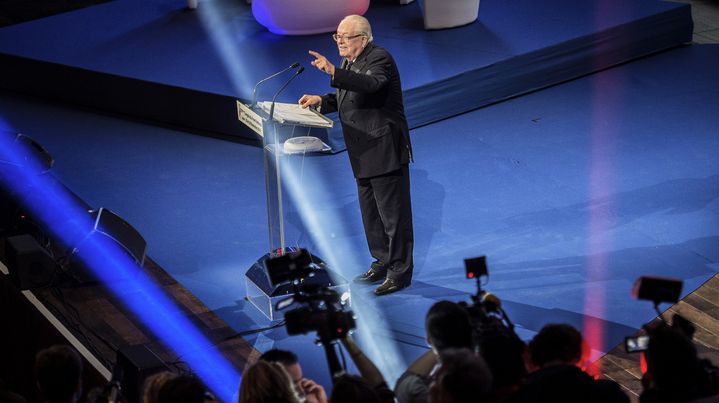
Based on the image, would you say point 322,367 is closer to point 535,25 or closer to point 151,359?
point 151,359

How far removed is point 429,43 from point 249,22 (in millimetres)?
1878

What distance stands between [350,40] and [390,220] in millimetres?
958

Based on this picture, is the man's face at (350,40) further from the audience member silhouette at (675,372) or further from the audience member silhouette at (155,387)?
the audience member silhouette at (675,372)

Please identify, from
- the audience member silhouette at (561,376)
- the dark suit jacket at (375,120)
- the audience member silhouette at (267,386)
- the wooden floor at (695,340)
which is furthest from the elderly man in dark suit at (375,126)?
the audience member silhouette at (267,386)

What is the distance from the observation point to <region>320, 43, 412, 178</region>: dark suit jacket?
5.08m

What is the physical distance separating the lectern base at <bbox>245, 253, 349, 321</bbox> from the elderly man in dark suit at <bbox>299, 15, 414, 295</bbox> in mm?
334

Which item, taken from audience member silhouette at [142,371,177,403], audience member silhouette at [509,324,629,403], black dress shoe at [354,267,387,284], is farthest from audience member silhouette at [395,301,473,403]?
black dress shoe at [354,267,387,284]

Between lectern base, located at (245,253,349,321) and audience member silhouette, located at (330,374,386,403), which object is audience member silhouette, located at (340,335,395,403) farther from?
lectern base, located at (245,253,349,321)

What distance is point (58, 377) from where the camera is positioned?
3482 millimetres

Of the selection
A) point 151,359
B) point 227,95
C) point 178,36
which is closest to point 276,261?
point 151,359

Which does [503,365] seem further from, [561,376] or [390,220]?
[390,220]

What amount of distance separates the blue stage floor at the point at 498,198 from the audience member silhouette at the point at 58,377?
1.58 m

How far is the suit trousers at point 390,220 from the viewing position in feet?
17.1

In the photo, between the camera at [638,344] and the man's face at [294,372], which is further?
the man's face at [294,372]
